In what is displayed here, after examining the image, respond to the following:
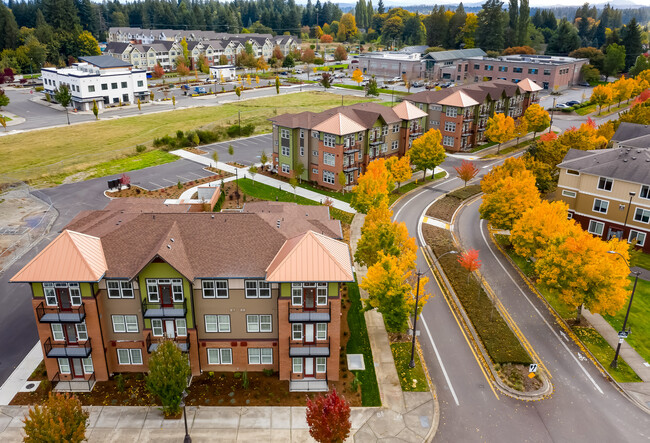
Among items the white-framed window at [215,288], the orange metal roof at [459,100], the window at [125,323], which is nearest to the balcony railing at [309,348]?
the white-framed window at [215,288]

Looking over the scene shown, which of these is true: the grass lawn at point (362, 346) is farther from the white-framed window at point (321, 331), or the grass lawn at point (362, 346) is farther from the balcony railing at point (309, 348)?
the white-framed window at point (321, 331)

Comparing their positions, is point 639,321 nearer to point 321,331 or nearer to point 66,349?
point 321,331

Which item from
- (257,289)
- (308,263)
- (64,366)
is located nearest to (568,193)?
(308,263)

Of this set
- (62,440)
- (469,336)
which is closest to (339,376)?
(469,336)

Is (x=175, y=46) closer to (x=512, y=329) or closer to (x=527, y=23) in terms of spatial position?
(x=527, y=23)

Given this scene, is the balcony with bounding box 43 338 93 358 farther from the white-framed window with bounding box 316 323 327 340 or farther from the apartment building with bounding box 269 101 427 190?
the apartment building with bounding box 269 101 427 190

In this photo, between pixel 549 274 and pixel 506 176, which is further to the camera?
pixel 506 176
